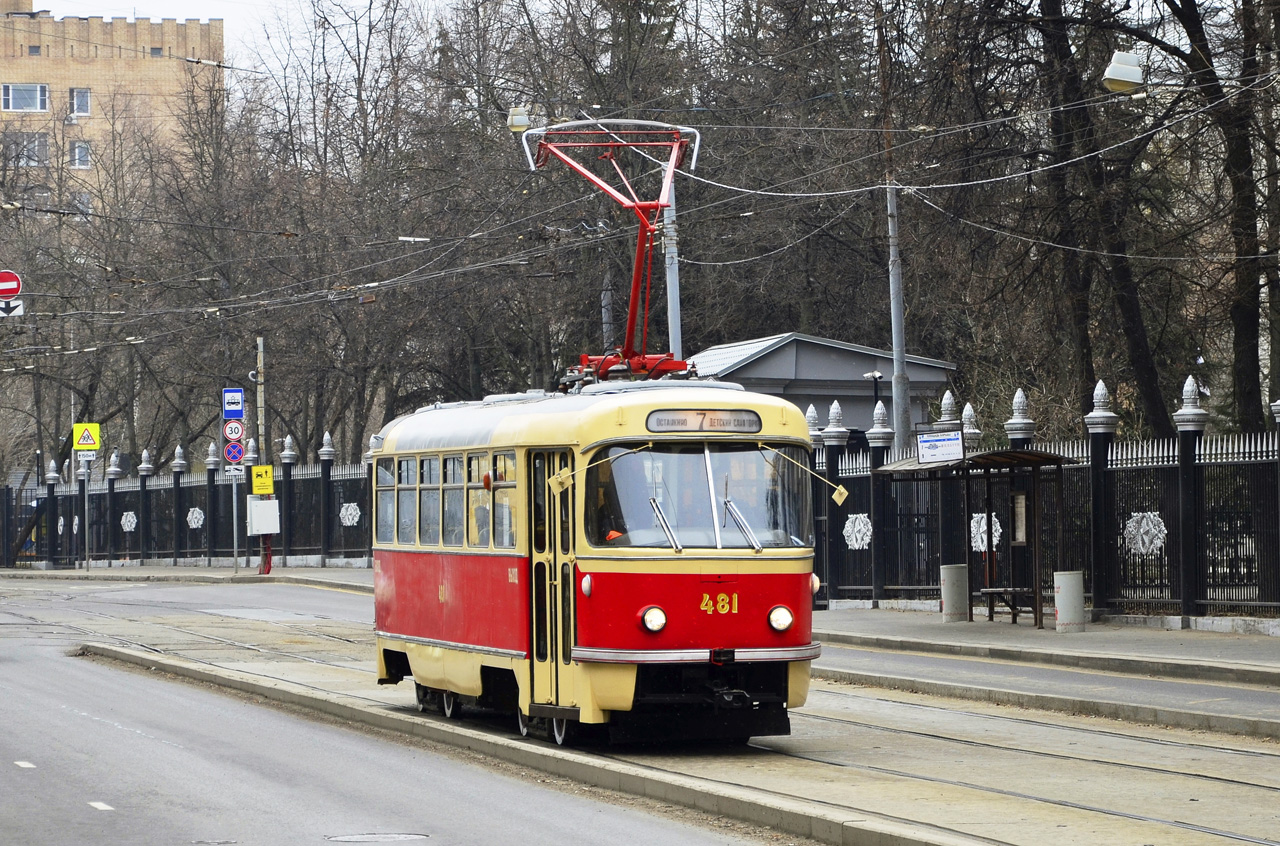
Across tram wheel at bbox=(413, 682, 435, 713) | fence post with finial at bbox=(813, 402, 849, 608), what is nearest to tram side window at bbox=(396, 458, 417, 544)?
tram wheel at bbox=(413, 682, 435, 713)

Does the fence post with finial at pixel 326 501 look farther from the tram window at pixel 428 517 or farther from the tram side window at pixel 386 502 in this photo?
the tram window at pixel 428 517

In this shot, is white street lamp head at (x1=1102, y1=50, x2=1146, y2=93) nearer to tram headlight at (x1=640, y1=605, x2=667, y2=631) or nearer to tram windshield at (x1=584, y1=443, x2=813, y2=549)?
tram windshield at (x1=584, y1=443, x2=813, y2=549)

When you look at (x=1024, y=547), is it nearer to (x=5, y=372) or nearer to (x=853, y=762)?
(x=853, y=762)

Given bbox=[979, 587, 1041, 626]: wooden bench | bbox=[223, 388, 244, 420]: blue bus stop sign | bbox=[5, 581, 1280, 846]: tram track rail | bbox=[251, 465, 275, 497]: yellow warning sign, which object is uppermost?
bbox=[223, 388, 244, 420]: blue bus stop sign

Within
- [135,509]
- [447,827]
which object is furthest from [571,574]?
[135,509]

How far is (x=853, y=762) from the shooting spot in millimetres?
12125

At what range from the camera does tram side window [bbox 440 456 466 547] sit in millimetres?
14812

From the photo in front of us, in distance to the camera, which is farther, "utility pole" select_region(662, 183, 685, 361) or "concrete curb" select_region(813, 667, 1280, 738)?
"utility pole" select_region(662, 183, 685, 361)

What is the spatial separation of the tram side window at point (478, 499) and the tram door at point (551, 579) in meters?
0.79

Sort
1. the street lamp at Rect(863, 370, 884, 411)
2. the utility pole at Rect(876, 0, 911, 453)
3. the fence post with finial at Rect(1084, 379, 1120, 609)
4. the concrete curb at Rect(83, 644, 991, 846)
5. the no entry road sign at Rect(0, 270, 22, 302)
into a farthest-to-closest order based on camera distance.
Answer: the street lamp at Rect(863, 370, 884, 411) → the no entry road sign at Rect(0, 270, 22, 302) → the utility pole at Rect(876, 0, 911, 453) → the fence post with finial at Rect(1084, 379, 1120, 609) → the concrete curb at Rect(83, 644, 991, 846)

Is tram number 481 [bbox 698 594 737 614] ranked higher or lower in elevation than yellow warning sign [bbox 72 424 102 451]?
lower

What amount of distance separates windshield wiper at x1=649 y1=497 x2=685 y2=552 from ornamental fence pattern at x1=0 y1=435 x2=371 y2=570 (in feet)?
87.9

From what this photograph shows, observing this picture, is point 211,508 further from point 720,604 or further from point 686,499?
point 720,604

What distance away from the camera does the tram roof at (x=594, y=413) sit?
511 inches
